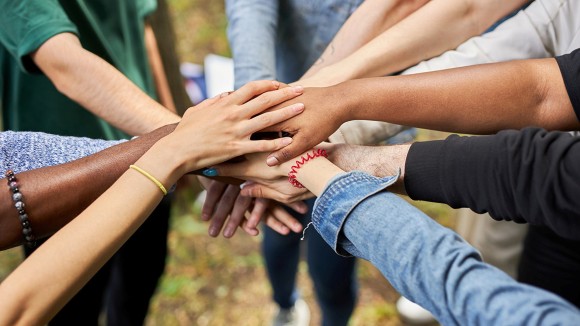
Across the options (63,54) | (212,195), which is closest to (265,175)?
(212,195)

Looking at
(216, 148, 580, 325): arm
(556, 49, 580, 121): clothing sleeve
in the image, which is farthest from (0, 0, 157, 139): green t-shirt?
(556, 49, 580, 121): clothing sleeve

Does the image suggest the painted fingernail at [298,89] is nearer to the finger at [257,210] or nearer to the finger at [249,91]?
the finger at [249,91]

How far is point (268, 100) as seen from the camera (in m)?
1.24

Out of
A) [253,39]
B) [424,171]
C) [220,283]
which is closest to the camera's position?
[424,171]

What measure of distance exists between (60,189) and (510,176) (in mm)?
877

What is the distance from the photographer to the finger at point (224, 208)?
4.81 ft

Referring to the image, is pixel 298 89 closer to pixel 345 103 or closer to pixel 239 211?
pixel 345 103

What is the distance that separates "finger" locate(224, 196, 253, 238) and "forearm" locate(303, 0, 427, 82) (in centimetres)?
38

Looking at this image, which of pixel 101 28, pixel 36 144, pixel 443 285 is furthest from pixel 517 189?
pixel 101 28

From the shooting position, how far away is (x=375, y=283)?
2.43 m

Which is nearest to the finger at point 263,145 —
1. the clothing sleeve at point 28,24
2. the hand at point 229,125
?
the hand at point 229,125

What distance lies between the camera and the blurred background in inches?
90.4

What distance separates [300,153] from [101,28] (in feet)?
2.66

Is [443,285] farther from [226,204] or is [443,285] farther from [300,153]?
[226,204]
